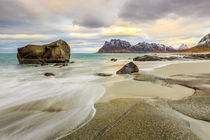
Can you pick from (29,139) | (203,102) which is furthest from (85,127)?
(203,102)

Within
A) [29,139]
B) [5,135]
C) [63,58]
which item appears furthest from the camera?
[63,58]

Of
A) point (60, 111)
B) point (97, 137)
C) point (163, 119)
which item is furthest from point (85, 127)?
point (163, 119)

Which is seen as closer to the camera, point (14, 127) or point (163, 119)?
point (163, 119)

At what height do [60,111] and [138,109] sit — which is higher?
[138,109]

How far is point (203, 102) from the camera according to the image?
2586 mm

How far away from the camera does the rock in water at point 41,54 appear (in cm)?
2403

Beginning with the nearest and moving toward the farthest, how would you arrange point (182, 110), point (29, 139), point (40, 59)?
point (29, 139), point (182, 110), point (40, 59)

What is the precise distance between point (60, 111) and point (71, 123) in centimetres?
75

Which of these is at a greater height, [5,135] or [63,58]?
[63,58]

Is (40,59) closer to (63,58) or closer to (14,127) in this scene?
(63,58)

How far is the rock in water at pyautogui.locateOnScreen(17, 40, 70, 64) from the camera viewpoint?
24.0 metres

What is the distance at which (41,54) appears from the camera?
25000mm

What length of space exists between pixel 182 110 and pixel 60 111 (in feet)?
9.27

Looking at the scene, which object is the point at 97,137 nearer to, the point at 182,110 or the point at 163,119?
the point at 163,119
